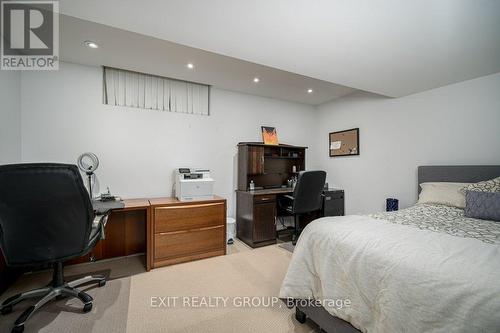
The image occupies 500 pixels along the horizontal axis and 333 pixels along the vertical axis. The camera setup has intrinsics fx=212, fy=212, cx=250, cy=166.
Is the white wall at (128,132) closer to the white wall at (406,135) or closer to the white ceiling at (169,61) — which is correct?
the white ceiling at (169,61)

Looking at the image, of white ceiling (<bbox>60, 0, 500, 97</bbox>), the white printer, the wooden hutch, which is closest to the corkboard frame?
the wooden hutch

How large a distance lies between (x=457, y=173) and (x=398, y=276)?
249cm

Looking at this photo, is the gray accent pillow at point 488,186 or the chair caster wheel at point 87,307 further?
the gray accent pillow at point 488,186

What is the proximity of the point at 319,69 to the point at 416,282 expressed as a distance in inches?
83.3

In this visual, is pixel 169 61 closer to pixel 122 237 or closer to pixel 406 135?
pixel 122 237

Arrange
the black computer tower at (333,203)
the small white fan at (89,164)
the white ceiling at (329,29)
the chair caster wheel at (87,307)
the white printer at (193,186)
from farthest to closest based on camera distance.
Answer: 1. the black computer tower at (333,203)
2. the white printer at (193,186)
3. the small white fan at (89,164)
4. the chair caster wheel at (87,307)
5. the white ceiling at (329,29)

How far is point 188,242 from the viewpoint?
271 centimetres

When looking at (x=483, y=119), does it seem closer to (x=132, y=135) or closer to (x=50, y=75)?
(x=132, y=135)

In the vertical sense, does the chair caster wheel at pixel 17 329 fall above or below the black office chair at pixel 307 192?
below

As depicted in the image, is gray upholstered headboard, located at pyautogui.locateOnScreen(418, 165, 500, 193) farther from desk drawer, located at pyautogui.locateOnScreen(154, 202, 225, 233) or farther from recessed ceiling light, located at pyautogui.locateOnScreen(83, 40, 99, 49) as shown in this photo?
recessed ceiling light, located at pyautogui.locateOnScreen(83, 40, 99, 49)

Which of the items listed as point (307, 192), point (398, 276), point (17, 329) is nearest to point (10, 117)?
point (17, 329)

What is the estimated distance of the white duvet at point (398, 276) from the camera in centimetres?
87

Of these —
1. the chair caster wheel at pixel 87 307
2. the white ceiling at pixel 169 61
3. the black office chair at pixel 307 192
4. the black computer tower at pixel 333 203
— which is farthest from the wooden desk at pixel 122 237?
the black computer tower at pixel 333 203

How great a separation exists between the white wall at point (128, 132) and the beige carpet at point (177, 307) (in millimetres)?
1245
